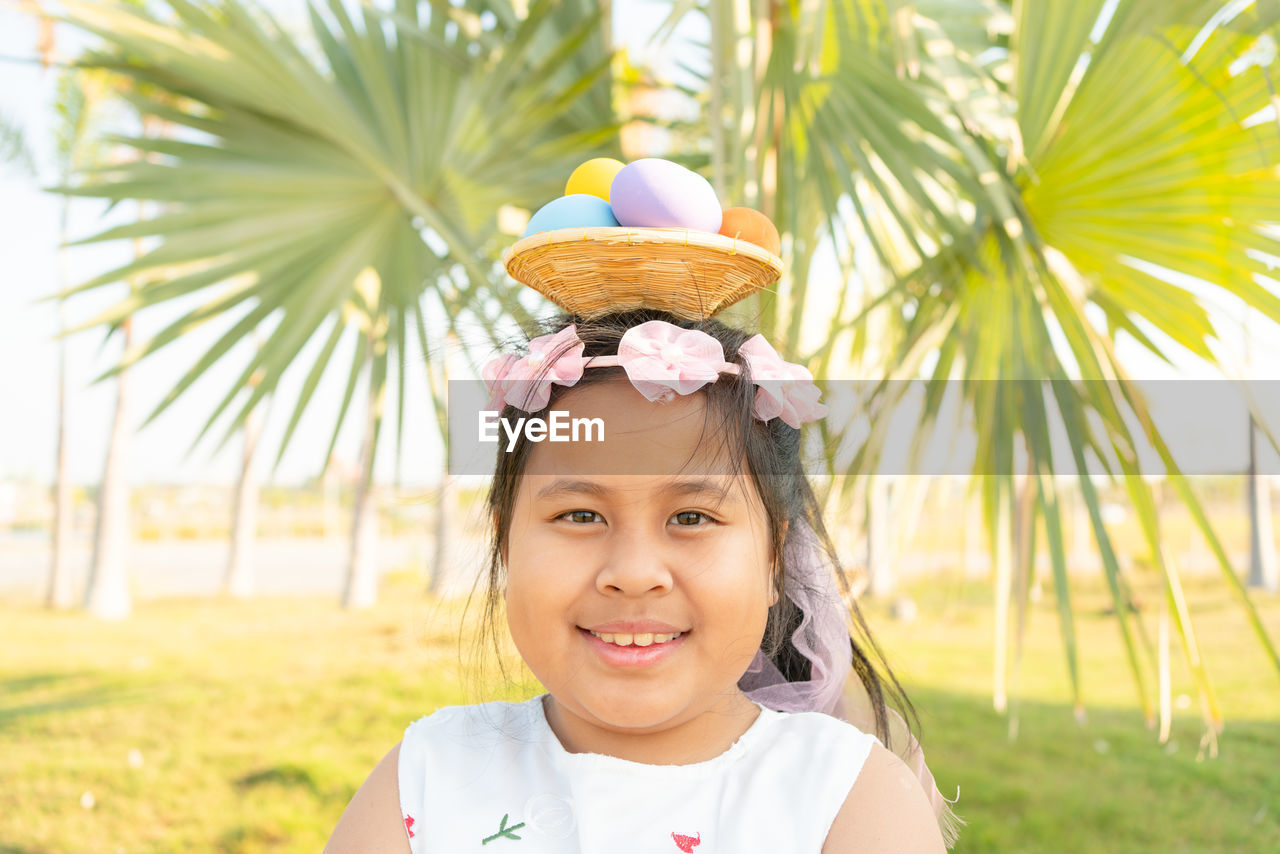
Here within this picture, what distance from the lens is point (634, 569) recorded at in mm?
974

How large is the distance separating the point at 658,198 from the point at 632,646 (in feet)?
1.76

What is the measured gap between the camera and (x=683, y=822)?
1072 mm

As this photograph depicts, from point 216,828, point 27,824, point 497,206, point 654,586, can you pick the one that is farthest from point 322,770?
point 654,586

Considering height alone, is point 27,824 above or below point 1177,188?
below

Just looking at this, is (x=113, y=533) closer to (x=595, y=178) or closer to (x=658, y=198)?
(x=595, y=178)

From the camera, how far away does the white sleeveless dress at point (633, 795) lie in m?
1.05

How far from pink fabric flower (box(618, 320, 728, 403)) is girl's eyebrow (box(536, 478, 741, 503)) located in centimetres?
10

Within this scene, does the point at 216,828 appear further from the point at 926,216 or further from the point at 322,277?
the point at 926,216

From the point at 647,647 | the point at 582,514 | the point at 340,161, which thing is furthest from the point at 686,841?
the point at 340,161

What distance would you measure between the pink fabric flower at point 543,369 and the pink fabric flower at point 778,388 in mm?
210

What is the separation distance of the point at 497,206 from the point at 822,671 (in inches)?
76.3

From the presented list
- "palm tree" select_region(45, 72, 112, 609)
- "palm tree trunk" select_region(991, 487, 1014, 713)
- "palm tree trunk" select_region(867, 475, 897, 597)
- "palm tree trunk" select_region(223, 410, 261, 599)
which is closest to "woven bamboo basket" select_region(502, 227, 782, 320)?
"palm tree trunk" select_region(867, 475, 897, 597)

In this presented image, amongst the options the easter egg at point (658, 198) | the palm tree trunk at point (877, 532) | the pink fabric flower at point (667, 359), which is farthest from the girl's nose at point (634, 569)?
the palm tree trunk at point (877, 532)

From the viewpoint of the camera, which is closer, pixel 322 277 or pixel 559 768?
pixel 559 768
